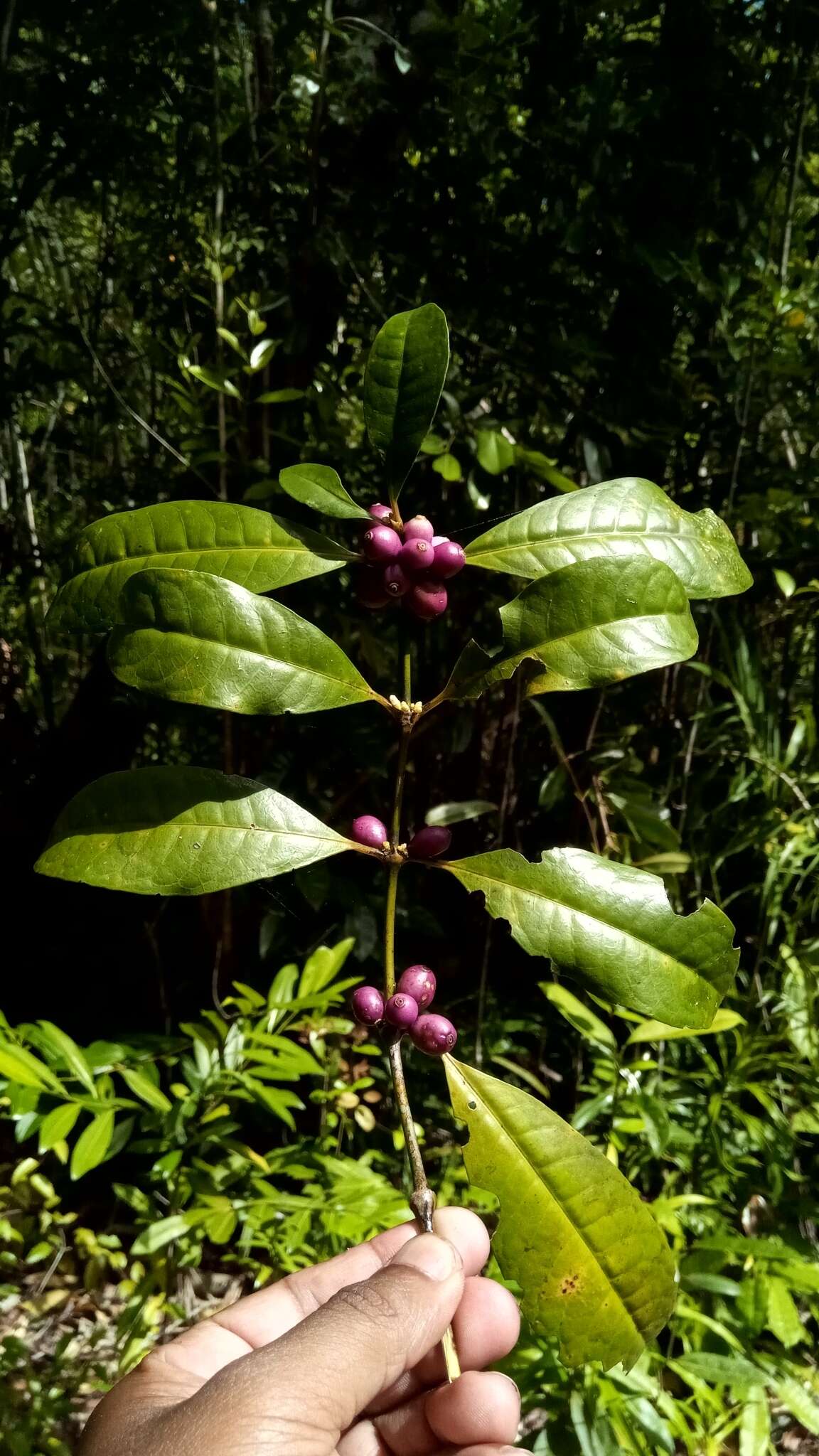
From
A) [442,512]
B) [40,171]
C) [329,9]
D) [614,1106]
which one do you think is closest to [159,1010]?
[614,1106]

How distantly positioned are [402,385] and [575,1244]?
0.62 metres

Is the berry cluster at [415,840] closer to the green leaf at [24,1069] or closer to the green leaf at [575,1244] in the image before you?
the green leaf at [575,1244]

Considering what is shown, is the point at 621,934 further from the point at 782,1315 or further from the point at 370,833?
the point at 782,1315

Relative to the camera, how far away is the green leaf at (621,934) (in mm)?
538

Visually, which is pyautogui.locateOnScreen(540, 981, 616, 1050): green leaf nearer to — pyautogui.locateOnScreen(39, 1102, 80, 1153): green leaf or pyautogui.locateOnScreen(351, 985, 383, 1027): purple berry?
pyautogui.locateOnScreen(39, 1102, 80, 1153): green leaf

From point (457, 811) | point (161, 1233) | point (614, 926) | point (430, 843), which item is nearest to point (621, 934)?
point (614, 926)

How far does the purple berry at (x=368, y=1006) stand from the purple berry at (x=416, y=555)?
30cm

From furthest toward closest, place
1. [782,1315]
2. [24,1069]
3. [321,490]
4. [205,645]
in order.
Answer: [782,1315] < [24,1069] < [321,490] < [205,645]

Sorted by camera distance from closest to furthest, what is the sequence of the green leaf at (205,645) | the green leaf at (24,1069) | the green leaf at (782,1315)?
1. the green leaf at (205,645)
2. the green leaf at (24,1069)
3. the green leaf at (782,1315)

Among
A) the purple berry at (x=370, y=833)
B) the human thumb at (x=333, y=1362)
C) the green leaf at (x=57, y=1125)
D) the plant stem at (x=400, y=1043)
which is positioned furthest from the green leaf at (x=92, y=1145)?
the purple berry at (x=370, y=833)

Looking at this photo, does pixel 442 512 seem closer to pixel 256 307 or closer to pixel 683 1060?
pixel 256 307

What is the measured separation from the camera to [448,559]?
0.59 meters

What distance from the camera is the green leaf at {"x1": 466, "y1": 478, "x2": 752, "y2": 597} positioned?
62cm

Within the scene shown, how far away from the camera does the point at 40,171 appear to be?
5.61 ft
